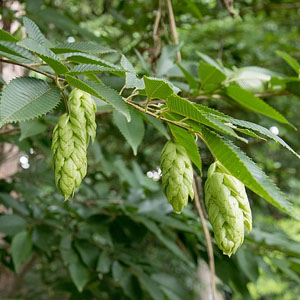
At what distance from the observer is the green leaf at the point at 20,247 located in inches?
44.1

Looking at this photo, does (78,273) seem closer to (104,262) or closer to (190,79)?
(104,262)

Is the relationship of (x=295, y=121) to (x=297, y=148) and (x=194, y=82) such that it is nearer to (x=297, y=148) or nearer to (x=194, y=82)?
(x=297, y=148)

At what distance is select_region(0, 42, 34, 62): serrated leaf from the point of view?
1.83 ft

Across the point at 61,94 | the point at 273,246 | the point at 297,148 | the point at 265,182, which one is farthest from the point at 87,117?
the point at 297,148

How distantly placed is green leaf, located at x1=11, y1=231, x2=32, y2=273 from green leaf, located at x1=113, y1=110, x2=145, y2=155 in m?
0.49

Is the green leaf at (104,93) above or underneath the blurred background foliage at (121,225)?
above

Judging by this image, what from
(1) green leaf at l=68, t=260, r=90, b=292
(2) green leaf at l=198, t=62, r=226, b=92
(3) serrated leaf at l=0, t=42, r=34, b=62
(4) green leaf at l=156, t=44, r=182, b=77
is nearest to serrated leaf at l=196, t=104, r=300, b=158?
(3) serrated leaf at l=0, t=42, r=34, b=62

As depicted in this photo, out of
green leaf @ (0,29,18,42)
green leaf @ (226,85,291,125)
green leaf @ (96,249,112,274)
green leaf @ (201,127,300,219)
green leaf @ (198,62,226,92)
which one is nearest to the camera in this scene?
green leaf @ (201,127,300,219)

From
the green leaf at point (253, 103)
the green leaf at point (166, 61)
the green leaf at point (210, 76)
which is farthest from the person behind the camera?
the green leaf at point (166, 61)

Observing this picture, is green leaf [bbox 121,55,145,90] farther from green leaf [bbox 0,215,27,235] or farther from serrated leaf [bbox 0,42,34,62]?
green leaf [bbox 0,215,27,235]

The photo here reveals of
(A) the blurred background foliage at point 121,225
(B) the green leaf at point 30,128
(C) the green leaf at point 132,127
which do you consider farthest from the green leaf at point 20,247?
(C) the green leaf at point 132,127

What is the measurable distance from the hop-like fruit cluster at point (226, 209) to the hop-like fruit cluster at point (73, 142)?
0.57 ft

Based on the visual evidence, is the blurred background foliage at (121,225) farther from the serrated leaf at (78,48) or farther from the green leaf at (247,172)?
the green leaf at (247,172)

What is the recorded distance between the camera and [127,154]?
212 centimetres
